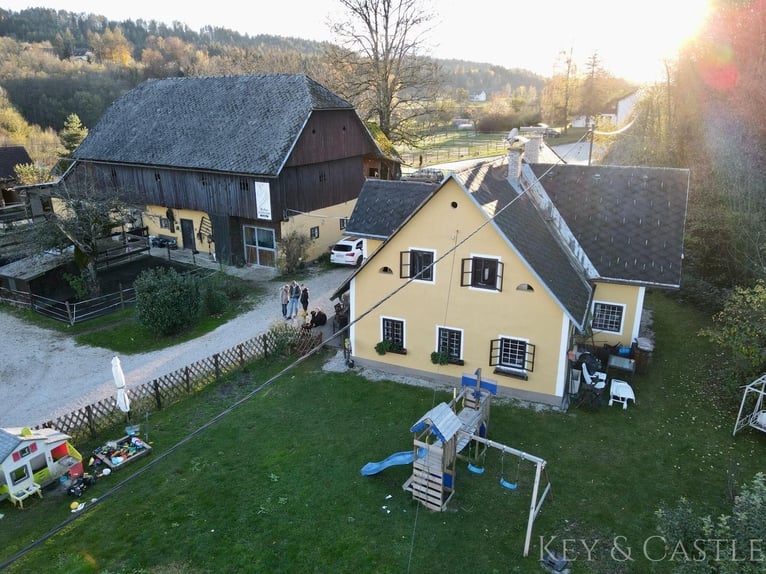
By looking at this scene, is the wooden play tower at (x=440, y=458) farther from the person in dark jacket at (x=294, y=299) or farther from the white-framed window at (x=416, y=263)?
the person in dark jacket at (x=294, y=299)

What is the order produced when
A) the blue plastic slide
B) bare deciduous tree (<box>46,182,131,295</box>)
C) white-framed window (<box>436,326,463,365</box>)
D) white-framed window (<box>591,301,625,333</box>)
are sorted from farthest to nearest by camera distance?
bare deciduous tree (<box>46,182,131,295</box>), white-framed window (<box>591,301,625,333</box>), white-framed window (<box>436,326,463,365</box>), the blue plastic slide

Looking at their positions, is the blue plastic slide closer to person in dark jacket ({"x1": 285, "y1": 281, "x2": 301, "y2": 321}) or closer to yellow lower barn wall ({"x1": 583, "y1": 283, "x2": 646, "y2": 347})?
yellow lower barn wall ({"x1": 583, "y1": 283, "x2": 646, "y2": 347})

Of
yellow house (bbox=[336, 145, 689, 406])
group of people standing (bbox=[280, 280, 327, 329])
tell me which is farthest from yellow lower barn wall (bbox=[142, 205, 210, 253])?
yellow house (bbox=[336, 145, 689, 406])

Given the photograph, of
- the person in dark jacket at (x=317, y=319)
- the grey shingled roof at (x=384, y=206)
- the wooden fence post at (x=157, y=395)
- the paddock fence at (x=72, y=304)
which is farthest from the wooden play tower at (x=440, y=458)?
the paddock fence at (x=72, y=304)

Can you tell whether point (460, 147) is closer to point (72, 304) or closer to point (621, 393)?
point (72, 304)

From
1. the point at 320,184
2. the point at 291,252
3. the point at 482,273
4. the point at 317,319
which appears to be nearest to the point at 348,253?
the point at 291,252

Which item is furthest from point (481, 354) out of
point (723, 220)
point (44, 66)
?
point (44, 66)

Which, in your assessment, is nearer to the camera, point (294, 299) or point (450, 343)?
point (450, 343)
